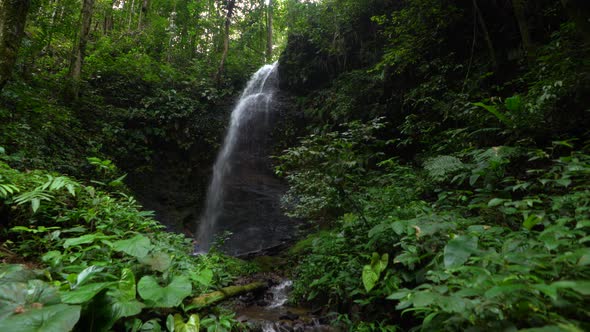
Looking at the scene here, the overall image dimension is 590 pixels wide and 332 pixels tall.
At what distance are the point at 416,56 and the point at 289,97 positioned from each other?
6.58m

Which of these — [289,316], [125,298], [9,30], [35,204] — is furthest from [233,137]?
[125,298]

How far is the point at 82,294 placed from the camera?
5.38 ft

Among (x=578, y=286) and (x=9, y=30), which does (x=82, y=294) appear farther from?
(x=9, y=30)

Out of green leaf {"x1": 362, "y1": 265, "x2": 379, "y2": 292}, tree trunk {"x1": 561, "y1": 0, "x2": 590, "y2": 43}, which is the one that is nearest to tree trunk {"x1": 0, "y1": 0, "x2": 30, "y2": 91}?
green leaf {"x1": 362, "y1": 265, "x2": 379, "y2": 292}

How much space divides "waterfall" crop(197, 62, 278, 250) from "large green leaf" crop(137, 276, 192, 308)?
747 centimetres

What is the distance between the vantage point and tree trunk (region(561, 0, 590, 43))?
12.3 ft

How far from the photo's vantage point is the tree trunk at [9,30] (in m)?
4.17

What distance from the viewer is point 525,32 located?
535 centimetres

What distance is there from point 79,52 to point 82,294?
29.0ft

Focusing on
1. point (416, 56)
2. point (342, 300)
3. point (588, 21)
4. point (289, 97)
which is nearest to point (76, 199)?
point (342, 300)

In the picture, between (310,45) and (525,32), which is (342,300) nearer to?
(525,32)

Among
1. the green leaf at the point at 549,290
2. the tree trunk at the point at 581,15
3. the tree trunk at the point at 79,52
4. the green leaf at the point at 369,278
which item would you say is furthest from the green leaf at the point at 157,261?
the tree trunk at the point at 79,52

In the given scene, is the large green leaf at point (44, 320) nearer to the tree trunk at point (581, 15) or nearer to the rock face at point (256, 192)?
the tree trunk at point (581, 15)

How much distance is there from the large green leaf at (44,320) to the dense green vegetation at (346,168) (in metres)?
0.01
